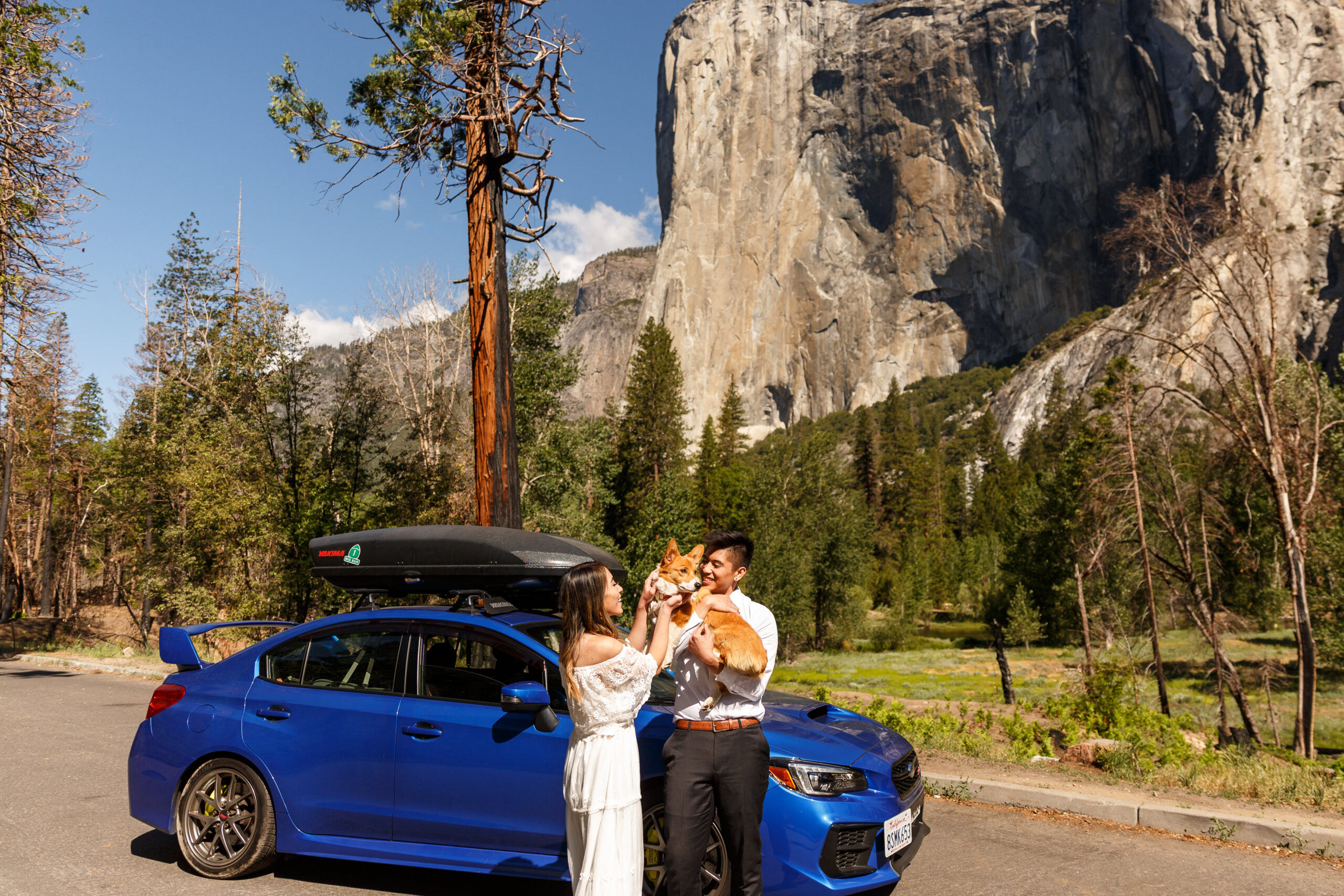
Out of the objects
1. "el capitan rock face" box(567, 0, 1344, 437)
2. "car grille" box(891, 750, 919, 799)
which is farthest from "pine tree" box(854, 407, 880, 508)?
"car grille" box(891, 750, 919, 799)

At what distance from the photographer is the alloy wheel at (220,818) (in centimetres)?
493

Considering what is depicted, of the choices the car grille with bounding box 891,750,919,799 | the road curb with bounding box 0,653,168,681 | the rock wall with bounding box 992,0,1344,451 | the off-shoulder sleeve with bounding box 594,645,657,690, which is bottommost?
the road curb with bounding box 0,653,168,681

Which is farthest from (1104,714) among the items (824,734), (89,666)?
Result: (89,666)

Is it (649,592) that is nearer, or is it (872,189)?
(649,592)

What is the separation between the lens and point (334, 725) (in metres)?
4.80

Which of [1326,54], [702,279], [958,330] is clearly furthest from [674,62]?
[1326,54]

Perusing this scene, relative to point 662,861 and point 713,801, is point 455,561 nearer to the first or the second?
point 662,861

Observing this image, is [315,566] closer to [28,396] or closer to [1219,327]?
[1219,327]

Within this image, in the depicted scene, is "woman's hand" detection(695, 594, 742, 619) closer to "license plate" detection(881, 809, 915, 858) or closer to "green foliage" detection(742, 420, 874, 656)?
"license plate" detection(881, 809, 915, 858)

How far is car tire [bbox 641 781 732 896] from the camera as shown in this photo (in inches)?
160

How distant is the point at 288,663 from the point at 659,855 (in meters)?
2.65

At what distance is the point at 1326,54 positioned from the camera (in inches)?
3949

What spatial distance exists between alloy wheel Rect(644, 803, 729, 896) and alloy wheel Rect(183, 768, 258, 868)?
244 cm

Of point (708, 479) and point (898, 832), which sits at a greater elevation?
point (708, 479)
